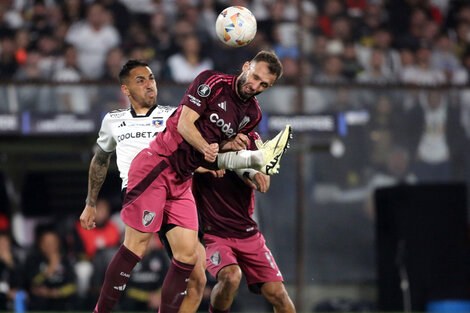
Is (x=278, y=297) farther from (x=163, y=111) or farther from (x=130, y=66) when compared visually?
(x=130, y=66)

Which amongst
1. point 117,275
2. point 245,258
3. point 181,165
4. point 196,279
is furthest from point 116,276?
point 245,258

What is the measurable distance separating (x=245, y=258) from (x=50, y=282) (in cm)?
500

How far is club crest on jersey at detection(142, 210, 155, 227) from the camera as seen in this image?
6371 millimetres

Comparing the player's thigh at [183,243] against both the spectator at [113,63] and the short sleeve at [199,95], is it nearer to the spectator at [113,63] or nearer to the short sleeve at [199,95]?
the short sleeve at [199,95]

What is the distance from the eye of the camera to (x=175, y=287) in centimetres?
630

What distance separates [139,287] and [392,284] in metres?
3.35

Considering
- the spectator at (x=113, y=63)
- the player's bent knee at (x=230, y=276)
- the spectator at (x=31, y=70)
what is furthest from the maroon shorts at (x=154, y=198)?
the spectator at (x=31, y=70)

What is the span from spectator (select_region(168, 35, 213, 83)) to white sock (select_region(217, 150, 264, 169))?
5421 millimetres

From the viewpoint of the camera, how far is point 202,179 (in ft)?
24.3

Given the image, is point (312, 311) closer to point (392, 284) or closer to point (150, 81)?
point (392, 284)

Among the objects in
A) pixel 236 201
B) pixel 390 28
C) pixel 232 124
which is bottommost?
pixel 236 201

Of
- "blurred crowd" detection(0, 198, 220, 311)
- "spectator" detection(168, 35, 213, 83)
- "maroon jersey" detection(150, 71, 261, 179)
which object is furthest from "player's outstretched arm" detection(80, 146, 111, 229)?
"spectator" detection(168, 35, 213, 83)

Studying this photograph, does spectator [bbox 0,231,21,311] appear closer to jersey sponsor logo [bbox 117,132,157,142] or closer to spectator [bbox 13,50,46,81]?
spectator [bbox 13,50,46,81]

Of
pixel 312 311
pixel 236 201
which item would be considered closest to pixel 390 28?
pixel 312 311
